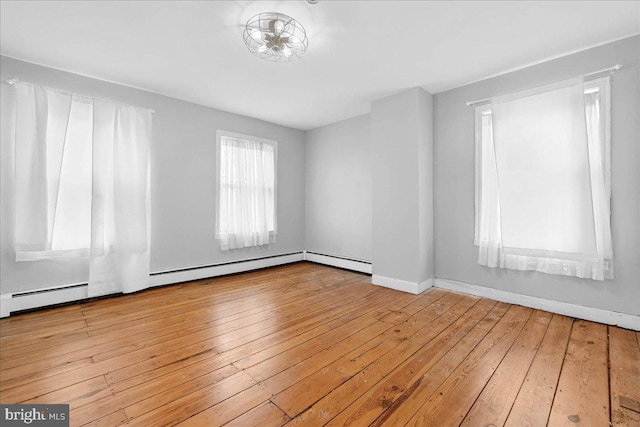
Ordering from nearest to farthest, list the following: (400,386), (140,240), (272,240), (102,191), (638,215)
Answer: (400,386)
(638,215)
(102,191)
(140,240)
(272,240)

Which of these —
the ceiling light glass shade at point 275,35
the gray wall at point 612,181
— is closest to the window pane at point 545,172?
the gray wall at point 612,181

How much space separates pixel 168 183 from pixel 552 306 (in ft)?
16.2

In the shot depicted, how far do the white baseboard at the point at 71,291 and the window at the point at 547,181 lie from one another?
3754 mm

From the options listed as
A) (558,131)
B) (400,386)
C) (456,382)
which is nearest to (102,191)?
(400,386)

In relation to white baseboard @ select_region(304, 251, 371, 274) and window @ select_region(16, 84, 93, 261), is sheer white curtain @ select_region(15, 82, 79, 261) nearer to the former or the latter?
window @ select_region(16, 84, 93, 261)

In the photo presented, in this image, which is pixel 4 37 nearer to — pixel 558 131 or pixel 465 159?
pixel 465 159

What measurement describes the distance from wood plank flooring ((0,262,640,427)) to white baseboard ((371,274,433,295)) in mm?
325

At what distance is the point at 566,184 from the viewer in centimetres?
266

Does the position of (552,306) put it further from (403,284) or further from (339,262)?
(339,262)

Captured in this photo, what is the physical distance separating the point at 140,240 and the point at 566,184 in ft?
16.1

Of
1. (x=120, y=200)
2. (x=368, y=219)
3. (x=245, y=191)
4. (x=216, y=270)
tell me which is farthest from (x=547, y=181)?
(x=120, y=200)

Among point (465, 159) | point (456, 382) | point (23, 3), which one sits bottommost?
point (456, 382)

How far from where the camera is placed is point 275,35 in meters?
2.27

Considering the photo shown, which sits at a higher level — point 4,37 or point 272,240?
point 4,37
